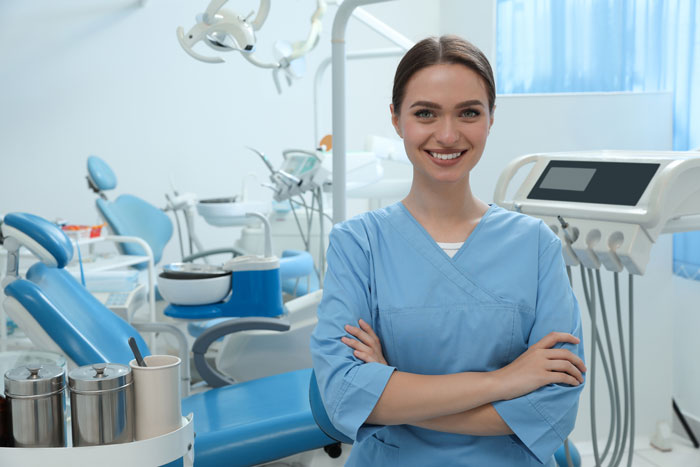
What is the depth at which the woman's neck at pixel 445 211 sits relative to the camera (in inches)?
41.7

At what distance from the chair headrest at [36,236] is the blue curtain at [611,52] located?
2.05 metres

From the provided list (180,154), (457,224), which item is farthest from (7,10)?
(457,224)

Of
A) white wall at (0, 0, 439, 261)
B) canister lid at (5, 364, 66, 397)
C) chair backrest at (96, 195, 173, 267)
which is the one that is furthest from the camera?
white wall at (0, 0, 439, 261)

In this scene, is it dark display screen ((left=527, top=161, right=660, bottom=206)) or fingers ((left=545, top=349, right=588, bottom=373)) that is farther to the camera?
dark display screen ((left=527, top=161, right=660, bottom=206))

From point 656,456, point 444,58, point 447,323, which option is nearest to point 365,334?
point 447,323

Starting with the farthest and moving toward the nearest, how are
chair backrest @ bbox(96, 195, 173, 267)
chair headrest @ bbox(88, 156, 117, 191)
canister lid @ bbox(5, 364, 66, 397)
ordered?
chair backrest @ bbox(96, 195, 173, 267) → chair headrest @ bbox(88, 156, 117, 191) → canister lid @ bbox(5, 364, 66, 397)

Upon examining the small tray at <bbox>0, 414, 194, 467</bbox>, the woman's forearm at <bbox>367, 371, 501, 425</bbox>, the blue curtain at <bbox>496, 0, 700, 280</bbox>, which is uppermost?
the blue curtain at <bbox>496, 0, 700, 280</bbox>

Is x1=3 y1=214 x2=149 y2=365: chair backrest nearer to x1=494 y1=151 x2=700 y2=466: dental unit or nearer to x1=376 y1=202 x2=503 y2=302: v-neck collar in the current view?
x1=376 y1=202 x2=503 y2=302: v-neck collar

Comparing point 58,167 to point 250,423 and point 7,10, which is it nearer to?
point 7,10

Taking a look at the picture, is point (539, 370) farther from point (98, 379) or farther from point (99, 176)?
point (99, 176)

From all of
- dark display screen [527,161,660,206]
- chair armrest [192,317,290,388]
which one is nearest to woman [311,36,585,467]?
dark display screen [527,161,660,206]

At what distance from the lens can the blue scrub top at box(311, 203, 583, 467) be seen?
0.96 metres

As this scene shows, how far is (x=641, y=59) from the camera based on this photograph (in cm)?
252

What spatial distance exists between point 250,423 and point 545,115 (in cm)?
137
